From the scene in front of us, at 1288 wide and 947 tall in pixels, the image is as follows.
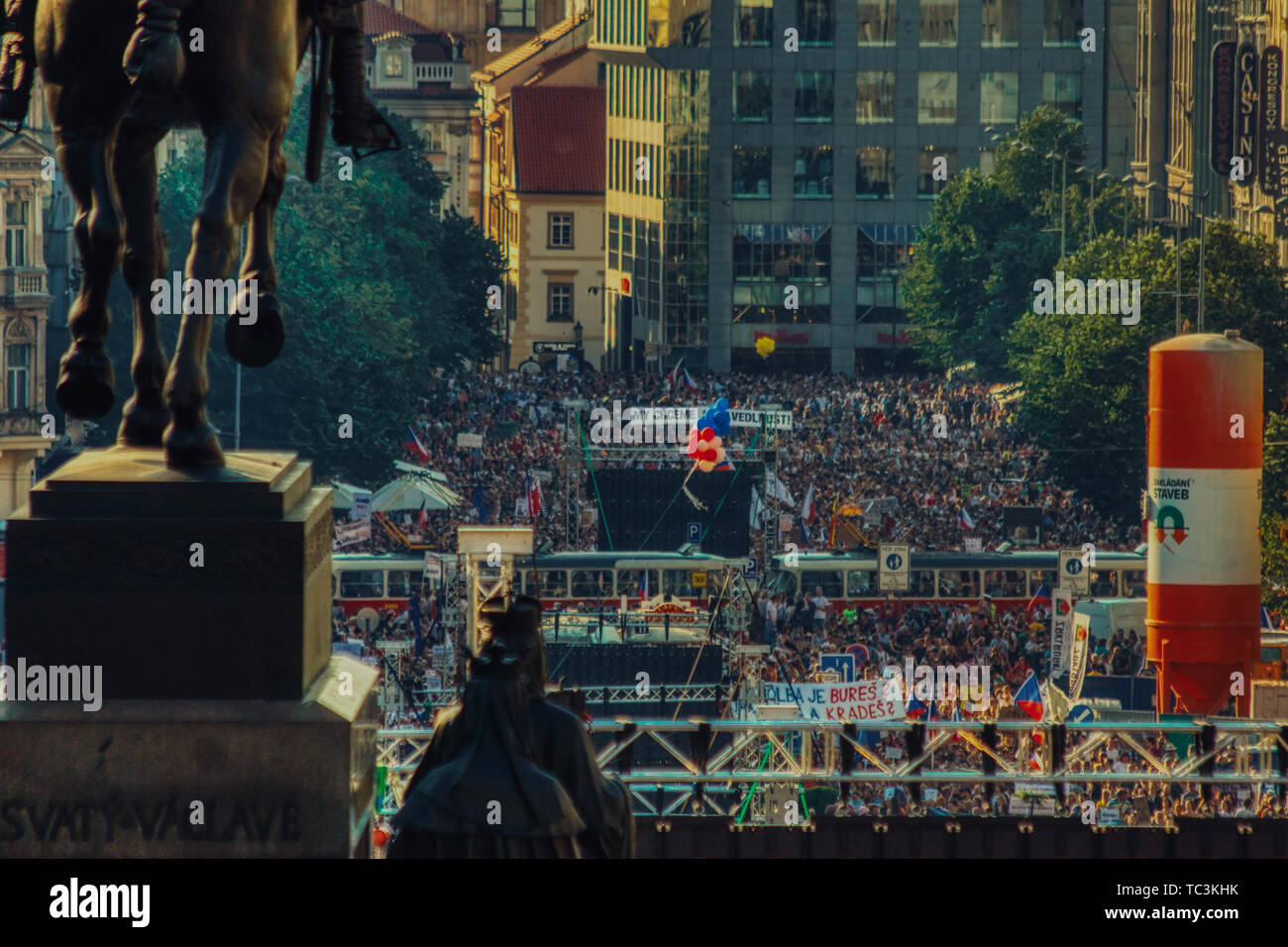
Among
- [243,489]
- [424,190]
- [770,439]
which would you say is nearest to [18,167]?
[770,439]

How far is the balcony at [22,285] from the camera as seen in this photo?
75.8m

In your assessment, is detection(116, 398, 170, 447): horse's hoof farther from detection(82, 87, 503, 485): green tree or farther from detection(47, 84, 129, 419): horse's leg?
detection(82, 87, 503, 485): green tree

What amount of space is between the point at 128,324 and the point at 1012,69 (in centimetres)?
7168

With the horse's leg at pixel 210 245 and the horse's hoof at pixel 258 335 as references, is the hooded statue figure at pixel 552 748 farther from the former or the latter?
the horse's hoof at pixel 258 335

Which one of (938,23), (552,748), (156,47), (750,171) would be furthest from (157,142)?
(938,23)

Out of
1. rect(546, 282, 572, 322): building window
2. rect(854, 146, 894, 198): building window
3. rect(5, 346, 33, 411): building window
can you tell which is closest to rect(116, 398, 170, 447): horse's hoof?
rect(5, 346, 33, 411): building window

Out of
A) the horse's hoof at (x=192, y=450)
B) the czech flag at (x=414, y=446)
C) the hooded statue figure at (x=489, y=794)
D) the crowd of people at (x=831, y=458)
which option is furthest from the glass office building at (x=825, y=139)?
the hooded statue figure at (x=489, y=794)

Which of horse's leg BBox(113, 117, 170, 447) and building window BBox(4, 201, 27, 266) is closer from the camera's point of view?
horse's leg BBox(113, 117, 170, 447)

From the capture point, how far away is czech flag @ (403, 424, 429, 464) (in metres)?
80.5

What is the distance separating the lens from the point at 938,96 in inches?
5315

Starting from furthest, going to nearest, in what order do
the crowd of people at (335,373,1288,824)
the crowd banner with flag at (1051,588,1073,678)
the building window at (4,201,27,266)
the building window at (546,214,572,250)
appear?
the building window at (546,214,572,250), the building window at (4,201,27,266), the crowd banner with flag at (1051,588,1073,678), the crowd of people at (335,373,1288,824)

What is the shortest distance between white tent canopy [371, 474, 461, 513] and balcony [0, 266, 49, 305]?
465 inches
